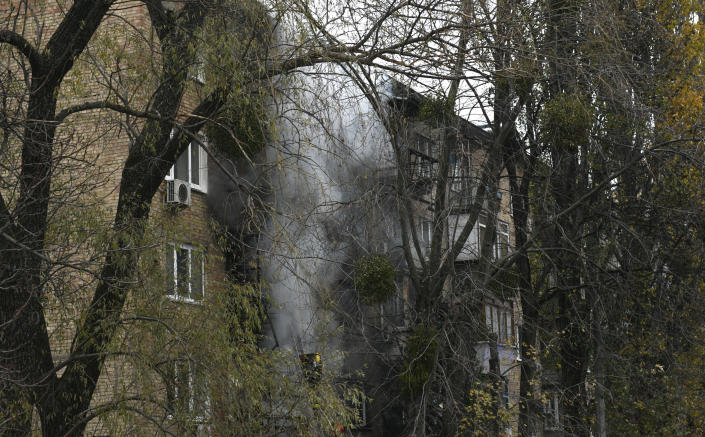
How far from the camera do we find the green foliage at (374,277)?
13273 mm

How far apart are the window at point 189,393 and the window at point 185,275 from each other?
0.92 metres

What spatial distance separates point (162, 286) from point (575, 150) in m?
10.0

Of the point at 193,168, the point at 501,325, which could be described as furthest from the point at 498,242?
the point at 501,325

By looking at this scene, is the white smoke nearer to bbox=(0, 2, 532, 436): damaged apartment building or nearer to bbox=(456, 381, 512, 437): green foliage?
bbox=(0, 2, 532, 436): damaged apartment building

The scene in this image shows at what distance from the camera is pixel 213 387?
8805mm

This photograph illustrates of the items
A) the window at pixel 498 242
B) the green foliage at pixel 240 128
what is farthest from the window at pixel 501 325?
the green foliage at pixel 240 128

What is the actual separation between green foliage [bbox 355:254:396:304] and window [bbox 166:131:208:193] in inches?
218

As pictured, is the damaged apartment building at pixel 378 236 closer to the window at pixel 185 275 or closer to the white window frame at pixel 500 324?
the white window frame at pixel 500 324

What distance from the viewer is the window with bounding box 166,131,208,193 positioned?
58.2ft

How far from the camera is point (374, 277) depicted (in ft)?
43.5

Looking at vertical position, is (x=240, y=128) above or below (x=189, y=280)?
above

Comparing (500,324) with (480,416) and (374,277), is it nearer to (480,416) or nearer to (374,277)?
(480,416)

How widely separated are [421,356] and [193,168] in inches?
256

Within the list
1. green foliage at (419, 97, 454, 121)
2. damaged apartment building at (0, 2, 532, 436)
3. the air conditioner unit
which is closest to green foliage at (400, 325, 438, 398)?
damaged apartment building at (0, 2, 532, 436)
